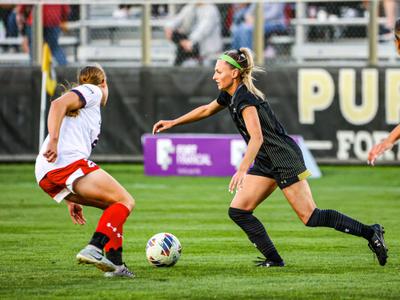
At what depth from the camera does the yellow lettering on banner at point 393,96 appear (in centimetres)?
2133

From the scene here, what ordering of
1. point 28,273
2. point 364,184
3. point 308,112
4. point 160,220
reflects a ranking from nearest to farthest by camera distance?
point 28,273 < point 160,220 < point 364,184 < point 308,112

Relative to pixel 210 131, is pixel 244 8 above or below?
above

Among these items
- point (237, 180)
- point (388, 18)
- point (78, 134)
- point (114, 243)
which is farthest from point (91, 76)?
point (388, 18)

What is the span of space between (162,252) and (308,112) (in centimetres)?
1265

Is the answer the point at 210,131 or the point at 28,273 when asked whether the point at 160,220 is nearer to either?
the point at 28,273

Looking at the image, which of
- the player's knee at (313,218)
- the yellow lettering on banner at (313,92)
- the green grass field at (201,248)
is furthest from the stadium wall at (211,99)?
the player's knee at (313,218)

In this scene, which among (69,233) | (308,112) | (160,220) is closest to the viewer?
(69,233)

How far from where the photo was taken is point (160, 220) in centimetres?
1351

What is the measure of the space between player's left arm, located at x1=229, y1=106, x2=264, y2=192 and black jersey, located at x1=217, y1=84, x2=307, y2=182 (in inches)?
4.8

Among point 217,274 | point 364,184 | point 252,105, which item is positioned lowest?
point 364,184

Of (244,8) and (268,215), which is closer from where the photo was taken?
(268,215)

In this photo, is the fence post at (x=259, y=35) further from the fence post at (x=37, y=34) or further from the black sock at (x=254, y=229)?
the black sock at (x=254, y=229)

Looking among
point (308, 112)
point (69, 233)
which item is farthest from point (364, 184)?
point (69, 233)

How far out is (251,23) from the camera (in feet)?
73.5
